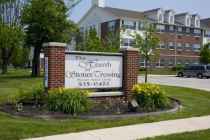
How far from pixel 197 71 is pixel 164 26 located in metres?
31.7

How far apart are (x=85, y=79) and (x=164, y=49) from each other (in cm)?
6536

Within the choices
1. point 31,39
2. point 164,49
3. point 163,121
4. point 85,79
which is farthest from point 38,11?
point 164,49

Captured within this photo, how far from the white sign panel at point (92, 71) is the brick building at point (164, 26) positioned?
5756 cm

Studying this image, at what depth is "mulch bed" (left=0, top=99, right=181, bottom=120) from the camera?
36.0 ft

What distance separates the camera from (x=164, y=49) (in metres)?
77.6

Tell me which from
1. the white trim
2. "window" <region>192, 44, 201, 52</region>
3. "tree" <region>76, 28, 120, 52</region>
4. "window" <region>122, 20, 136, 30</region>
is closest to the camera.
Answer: the white trim

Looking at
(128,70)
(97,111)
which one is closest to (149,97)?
(97,111)

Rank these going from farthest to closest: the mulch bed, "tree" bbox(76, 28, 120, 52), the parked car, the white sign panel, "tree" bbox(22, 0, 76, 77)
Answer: the parked car → "tree" bbox(76, 28, 120, 52) → "tree" bbox(22, 0, 76, 77) → the white sign panel → the mulch bed

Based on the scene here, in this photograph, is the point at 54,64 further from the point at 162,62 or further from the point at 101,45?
the point at 162,62

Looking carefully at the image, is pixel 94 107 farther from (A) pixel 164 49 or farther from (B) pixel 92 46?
(A) pixel 164 49

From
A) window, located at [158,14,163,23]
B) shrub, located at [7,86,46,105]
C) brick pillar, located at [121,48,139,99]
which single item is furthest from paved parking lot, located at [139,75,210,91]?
window, located at [158,14,163,23]

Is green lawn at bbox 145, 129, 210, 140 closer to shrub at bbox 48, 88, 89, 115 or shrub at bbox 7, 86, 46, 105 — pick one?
shrub at bbox 48, 88, 89, 115

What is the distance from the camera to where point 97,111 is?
39.3ft

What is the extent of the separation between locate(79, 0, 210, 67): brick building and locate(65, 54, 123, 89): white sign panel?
57.6 meters
